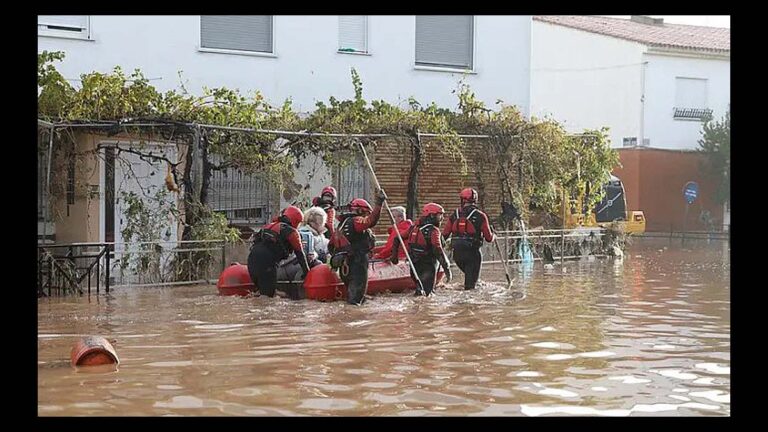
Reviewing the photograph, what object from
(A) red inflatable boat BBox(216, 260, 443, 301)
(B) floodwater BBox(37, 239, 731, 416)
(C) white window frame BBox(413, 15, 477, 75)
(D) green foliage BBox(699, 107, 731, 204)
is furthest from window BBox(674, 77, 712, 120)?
(A) red inflatable boat BBox(216, 260, 443, 301)

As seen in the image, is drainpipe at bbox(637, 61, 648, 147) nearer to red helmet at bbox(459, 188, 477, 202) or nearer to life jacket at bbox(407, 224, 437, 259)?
red helmet at bbox(459, 188, 477, 202)

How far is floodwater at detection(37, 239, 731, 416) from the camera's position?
28.2 ft

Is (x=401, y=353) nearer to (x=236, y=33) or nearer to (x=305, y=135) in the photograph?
(x=305, y=135)

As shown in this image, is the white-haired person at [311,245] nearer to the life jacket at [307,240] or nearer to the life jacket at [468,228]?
the life jacket at [307,240]

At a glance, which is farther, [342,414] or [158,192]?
[158,192]

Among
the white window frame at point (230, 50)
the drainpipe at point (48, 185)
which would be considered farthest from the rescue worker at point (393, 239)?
the white window frame at point (230, 50)

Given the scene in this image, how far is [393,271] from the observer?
53.8 feet

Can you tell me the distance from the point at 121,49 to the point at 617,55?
2143cm

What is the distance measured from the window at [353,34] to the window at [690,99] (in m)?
17.2

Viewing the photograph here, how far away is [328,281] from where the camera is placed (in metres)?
15.4

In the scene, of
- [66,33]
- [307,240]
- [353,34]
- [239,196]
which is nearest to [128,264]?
[307,240]

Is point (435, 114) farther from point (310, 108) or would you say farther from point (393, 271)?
point (393, 271)

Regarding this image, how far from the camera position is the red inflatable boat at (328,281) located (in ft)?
50.5
